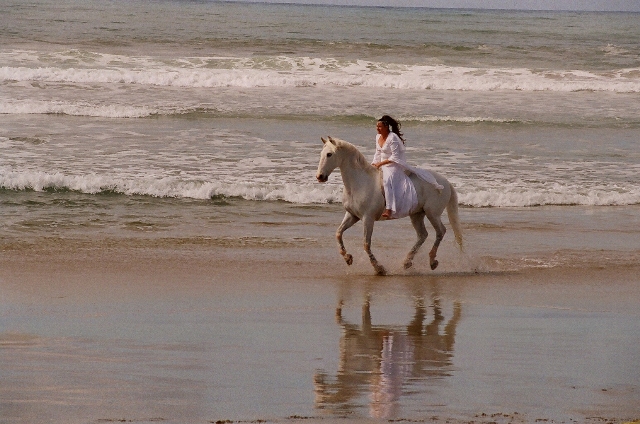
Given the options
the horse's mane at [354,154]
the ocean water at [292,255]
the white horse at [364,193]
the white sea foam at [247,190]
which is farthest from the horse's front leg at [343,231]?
the white sea foam at [247,190]

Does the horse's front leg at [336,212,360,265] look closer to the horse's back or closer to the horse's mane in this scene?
the horse's mane

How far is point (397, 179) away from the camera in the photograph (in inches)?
390

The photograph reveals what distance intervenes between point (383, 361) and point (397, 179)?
3.96 meters

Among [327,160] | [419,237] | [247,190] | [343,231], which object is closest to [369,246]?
[343,231]

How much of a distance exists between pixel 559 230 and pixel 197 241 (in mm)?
4635

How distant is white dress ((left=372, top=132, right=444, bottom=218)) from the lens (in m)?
9.82

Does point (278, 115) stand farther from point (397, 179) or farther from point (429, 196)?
point (397, 179)

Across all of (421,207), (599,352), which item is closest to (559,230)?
(421,207)

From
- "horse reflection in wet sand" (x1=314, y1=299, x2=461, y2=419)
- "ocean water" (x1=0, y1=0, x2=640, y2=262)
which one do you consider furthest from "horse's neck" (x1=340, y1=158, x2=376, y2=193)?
"ocean water" (x1=0, y1=0, x2=640, y2=262)

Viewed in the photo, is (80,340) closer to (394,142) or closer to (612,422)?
(612,422)

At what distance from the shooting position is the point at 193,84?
27969mm

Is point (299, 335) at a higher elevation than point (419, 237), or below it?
below

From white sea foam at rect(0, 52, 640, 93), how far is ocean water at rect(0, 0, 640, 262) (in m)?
0.09

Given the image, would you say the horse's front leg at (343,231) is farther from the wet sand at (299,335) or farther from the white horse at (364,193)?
the wet sand at (299,335)
